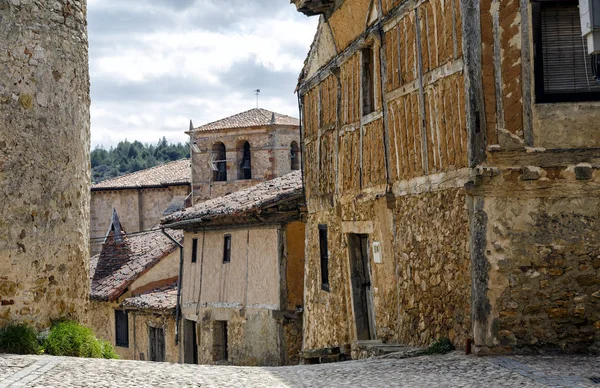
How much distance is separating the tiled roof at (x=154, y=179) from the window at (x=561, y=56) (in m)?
36.8

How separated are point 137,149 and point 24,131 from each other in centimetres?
11581

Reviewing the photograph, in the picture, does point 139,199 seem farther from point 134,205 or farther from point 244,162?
point 244,162

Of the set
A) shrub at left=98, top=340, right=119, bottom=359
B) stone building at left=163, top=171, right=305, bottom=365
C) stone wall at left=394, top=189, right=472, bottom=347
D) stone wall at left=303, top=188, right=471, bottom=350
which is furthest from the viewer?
stone building at left=163, top=171, right=305, bottom=365

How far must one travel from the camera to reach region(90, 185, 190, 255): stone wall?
1812 inches

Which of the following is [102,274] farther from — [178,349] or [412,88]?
[412,88]

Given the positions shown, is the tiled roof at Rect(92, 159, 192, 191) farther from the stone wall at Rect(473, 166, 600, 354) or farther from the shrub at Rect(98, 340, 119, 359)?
the stone wall at Rect(473, 166, 600, 354)

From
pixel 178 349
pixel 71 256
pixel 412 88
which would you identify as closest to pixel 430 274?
pixel 412 88

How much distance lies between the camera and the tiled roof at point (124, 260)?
27.6 m

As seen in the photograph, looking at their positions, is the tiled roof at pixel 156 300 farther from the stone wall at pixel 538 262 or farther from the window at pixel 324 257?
the stone wall at pixel 538 262

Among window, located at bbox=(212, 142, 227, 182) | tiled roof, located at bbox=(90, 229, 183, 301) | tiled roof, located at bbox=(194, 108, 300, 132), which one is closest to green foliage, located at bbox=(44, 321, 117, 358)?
tiled roof, located at bbox=(90, 229, 183, 301)

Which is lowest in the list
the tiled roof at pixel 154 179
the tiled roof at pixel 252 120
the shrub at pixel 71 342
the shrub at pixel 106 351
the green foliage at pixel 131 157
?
the shrub at pixel 106 351

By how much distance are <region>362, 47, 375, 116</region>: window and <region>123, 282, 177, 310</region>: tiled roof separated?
1208 centimetres

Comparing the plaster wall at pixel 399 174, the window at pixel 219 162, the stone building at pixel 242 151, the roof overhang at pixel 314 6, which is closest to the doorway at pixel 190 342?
the plaster wall at pixel 399 174

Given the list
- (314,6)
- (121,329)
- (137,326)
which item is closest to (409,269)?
(314,6)
